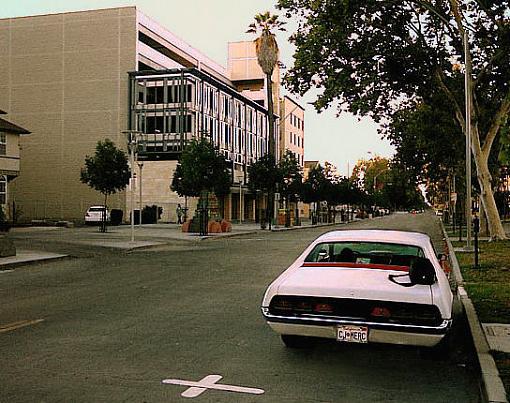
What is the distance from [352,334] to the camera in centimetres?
634

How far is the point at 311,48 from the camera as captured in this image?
25.0 meters

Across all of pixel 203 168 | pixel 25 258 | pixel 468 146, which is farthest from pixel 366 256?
pixel 203 168

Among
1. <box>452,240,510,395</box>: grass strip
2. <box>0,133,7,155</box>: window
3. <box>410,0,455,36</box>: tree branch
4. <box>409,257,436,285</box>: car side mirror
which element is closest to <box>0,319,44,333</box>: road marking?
<box>409,257,436,285</box>: car side mirror

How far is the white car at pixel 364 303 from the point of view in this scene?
627 cm

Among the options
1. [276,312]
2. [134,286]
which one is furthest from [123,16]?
[276,312]

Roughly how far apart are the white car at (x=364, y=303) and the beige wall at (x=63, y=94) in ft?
164

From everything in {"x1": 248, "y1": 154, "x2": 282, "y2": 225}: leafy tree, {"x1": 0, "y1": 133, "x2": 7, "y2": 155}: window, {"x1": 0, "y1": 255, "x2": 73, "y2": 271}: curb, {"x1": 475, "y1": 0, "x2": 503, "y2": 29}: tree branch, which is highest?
{"x1": 475, "y1": 0, "x2": 503, "y2": 29}: tree branch

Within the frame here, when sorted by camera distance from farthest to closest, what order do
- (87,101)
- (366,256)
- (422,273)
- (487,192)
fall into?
(87,101) < (487,192) < (366,256) < (422,273)

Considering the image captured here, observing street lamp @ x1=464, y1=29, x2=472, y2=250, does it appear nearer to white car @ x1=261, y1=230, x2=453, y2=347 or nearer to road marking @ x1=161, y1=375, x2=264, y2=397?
white car @ x1=261, y1=230, x2=453, y2=347

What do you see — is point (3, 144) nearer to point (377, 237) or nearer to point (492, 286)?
point (492, 286)

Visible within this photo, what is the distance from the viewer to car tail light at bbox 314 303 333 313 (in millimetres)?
6520

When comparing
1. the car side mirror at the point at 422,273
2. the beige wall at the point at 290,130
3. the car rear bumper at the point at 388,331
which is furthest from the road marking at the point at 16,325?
the beige wall at the point at 290,130

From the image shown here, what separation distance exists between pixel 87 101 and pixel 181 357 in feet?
176

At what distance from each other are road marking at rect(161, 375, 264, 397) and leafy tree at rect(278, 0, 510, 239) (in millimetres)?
18776
